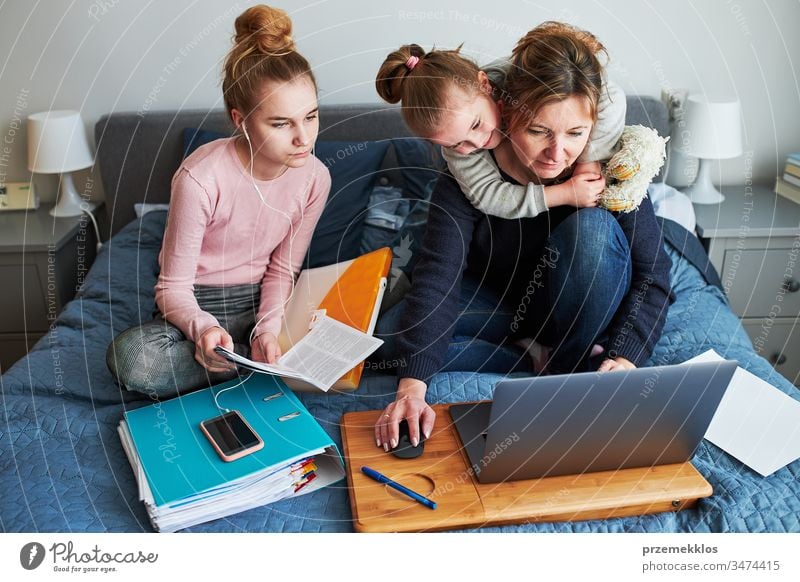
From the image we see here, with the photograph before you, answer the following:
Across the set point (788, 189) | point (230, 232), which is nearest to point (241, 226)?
point (230, 232)

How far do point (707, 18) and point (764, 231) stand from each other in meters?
0.52

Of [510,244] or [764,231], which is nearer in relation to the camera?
[510,244]

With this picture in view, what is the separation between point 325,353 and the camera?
1.20 m

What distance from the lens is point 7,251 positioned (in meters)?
1.83

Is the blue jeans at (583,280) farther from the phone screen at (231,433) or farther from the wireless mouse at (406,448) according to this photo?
the phone screen at (231,433)

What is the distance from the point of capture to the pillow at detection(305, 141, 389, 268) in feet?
5.27

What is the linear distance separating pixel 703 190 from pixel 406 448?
1162mm

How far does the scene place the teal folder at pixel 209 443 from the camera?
941mm

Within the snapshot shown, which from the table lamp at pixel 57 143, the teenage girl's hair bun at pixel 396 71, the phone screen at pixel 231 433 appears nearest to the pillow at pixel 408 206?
the teenage girl's hair bun at pixel 396 71

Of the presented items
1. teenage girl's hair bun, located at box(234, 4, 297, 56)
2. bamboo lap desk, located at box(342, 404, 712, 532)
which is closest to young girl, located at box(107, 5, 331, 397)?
teenage girl's hair bun, located at box(234, 4, 297, 56)

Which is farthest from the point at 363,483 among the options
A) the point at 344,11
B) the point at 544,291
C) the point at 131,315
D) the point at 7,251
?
the point at 7,251

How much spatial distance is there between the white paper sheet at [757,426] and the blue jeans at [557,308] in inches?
7.6

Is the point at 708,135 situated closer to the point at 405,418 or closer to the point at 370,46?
the point at 370,46

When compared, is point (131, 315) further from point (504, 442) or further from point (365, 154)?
point (504, 442)
